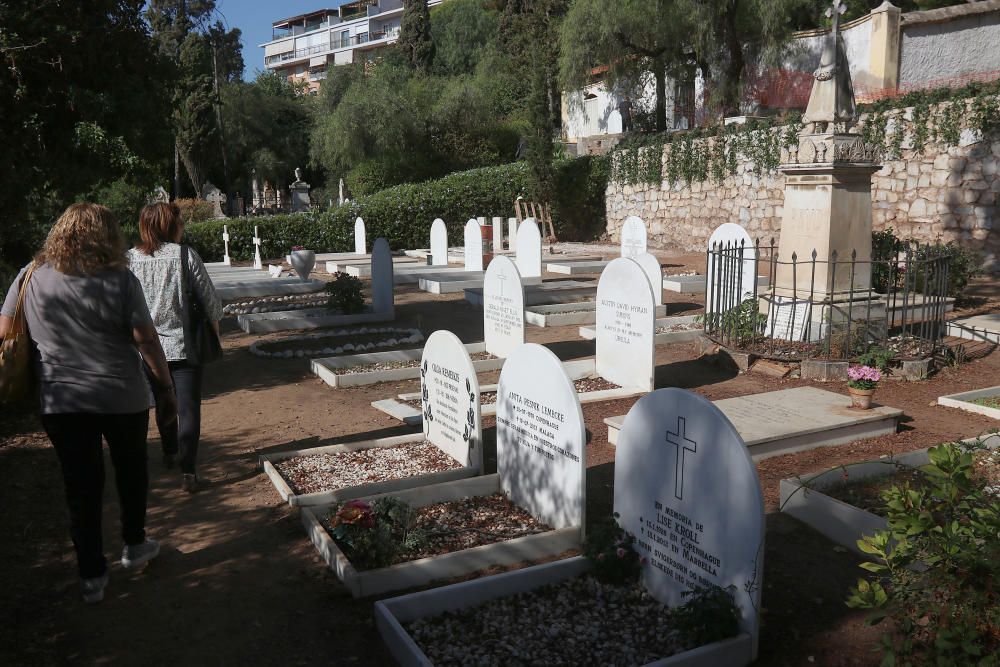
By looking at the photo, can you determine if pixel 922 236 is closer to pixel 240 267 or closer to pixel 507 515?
pixel 507 515

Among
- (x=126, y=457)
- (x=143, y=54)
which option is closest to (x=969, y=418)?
(x=126, y=457)

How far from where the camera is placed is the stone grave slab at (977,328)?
8875 mm

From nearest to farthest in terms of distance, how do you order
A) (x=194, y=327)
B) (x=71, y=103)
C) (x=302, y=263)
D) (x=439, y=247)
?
(x=194, y=327), (x=71, y=103), (x=302, y=263), (x=439, y=247)

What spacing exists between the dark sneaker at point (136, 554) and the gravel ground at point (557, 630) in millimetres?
1467

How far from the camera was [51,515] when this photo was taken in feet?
15.6

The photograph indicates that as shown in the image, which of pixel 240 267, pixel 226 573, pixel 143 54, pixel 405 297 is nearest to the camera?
pixel 226 573

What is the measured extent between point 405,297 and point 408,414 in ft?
25.2

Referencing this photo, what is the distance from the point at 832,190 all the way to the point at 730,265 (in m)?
1.44

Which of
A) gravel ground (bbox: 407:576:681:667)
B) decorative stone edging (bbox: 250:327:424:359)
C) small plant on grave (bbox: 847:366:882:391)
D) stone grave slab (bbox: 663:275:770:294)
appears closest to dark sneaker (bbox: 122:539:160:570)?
gravel ground (bbox: 407:576:681:667)

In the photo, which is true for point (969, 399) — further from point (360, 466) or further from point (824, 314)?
point (360, 466)

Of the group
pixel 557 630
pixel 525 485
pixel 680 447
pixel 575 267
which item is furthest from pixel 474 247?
pixel 557 630

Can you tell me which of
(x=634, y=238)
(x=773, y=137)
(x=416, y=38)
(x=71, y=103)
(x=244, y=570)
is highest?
(x=416, y=38)

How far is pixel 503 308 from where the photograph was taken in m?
8.58

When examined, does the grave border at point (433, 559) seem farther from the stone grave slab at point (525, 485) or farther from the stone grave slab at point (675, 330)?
the stone grave slab at point (675, 330)
